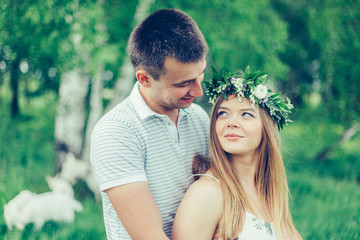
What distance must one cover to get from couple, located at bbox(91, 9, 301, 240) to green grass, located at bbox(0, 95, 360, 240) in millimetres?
444

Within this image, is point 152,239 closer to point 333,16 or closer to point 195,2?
point 195,2

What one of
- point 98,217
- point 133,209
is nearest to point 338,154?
point 98,217

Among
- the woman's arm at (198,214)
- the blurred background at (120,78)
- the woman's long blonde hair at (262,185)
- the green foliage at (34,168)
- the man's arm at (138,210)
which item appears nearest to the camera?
the man's arm at (138,210)

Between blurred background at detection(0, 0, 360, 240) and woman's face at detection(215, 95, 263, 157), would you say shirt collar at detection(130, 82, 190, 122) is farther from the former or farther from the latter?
blurred background at detection(0, 0, 360, 240)

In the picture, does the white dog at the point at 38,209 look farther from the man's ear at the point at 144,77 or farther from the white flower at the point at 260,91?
the white flower at the point at 260,91

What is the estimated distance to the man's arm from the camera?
86.9 inches

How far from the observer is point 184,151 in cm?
265

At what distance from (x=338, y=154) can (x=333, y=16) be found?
374 centimetres

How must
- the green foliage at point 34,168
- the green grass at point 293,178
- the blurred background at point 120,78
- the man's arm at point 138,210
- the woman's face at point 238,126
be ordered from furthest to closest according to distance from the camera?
1. the blurred background at point 120,78
2. the green grass at point 293,178
3. the green foliage at point 34,168
4. the woman's face at point 238,126
5. the man's arm at point 138,210

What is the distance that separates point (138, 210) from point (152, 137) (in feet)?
1.60

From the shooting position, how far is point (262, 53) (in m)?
6.57

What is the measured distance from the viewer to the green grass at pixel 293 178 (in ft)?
15.6

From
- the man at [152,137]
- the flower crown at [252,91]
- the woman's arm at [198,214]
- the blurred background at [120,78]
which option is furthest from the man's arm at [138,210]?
the blurred background at [120,78]

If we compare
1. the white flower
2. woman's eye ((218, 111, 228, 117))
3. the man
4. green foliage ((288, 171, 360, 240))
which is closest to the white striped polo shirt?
the man
